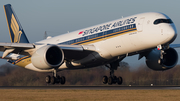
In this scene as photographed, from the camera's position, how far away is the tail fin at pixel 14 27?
35688mm

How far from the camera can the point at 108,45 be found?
2644cm

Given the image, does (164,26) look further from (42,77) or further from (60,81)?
(42,77)

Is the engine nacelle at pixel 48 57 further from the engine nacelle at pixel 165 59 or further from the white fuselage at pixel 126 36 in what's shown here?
the engine nacelle at pixel 165 59

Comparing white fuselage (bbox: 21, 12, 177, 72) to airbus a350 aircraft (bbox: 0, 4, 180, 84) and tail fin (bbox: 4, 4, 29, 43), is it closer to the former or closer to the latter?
airbus a350 aircraft (bbox: 0, 4, 180, 84)

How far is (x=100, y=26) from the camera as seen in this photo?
92.1 ft

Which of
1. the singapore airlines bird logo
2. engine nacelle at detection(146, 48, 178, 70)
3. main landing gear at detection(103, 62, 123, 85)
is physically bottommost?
main landing gear at detection(103, 62, 123, 85)

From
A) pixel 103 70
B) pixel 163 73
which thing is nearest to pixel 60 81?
pixel 103 70

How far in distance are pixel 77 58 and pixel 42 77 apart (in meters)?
11.1

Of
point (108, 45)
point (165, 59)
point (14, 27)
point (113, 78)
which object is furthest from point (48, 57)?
point (165, 59)

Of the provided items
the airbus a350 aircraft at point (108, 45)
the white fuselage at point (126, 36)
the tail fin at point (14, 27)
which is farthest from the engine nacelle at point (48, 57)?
the tail fin at point (14, 27)

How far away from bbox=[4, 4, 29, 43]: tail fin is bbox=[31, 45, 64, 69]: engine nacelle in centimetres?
988

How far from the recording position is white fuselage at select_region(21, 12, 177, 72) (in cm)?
2364

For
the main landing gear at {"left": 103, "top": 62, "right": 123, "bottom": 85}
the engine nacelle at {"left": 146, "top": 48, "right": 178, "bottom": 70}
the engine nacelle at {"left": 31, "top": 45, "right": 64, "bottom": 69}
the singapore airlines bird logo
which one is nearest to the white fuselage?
the engine nacelle at {"left": 31, "top": 45, "right": 64, "bottom": 69}

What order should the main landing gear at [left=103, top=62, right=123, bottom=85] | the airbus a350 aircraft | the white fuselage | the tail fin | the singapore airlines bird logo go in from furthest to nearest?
the singapore airlines bird logo < the tail fin < the main landing gear at [left=103, top=62, right=123, bottom=85] < the airbus a350 aircraft < the white fuselage
